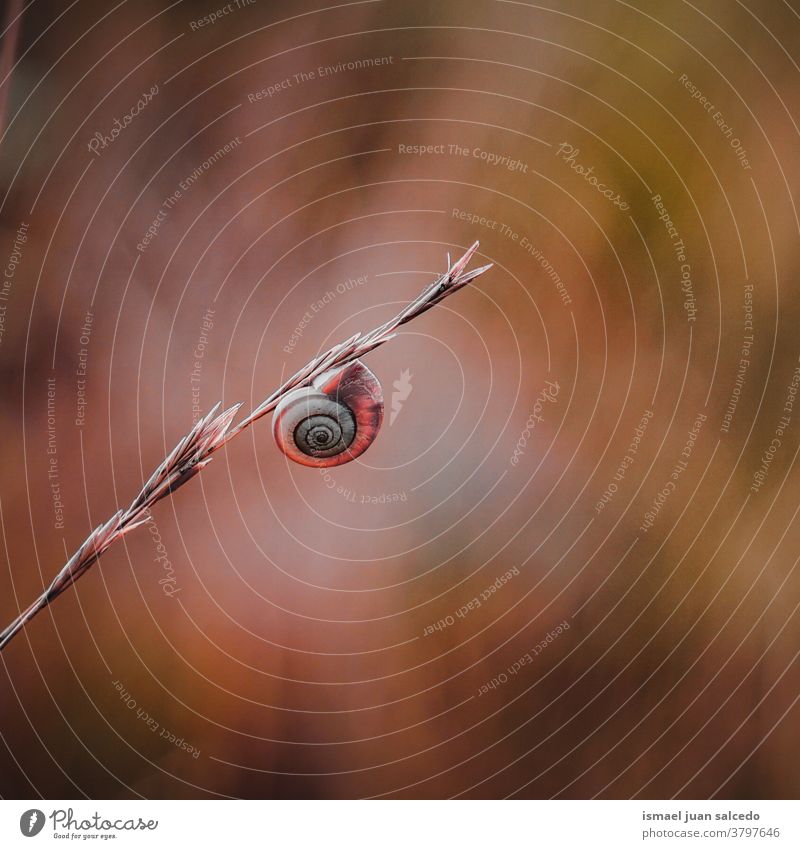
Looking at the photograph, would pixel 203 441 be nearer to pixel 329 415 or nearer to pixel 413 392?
pixel 329 415

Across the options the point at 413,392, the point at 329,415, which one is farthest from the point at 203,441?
the point at 413,392

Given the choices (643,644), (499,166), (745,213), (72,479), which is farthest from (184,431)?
(745,213)

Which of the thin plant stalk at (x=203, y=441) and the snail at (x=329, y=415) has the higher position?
the thin plant stalk at (x=203, y=441)
